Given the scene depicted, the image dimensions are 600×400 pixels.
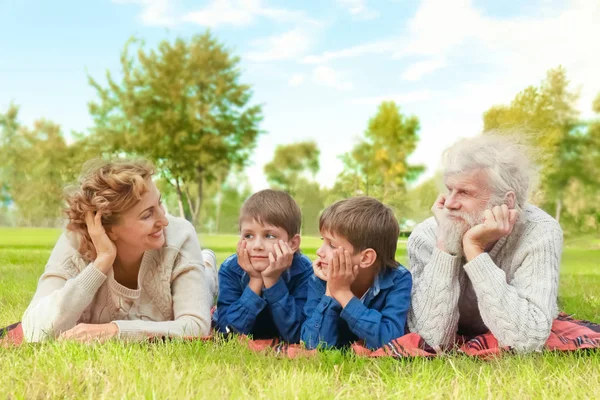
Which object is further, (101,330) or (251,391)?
(101,330)

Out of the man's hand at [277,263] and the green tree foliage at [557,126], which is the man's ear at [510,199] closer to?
the man's hand at [277,263]

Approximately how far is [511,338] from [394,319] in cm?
72

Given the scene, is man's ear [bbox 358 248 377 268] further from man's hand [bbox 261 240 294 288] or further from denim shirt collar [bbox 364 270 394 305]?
man's hand [bbox 261 240 294 288]

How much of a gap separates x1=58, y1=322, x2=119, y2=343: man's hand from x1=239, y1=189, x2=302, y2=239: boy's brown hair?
3.81 feet

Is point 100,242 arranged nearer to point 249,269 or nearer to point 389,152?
point 249,269

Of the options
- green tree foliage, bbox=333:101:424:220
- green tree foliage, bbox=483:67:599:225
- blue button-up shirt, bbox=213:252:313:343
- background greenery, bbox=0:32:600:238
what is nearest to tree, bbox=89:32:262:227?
background greenery, bbox=0:32:600:238

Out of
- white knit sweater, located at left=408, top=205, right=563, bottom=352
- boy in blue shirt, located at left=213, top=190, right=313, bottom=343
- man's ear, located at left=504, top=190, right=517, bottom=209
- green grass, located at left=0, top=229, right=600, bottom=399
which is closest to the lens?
green grass, located at left=0, top=229, right=600, bottom=399

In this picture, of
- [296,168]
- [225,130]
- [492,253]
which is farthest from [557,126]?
[492,253]

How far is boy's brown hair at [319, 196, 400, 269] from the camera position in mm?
4031

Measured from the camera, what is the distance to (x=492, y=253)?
13.6ft

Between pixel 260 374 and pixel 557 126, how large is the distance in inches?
1413

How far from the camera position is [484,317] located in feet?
12.7

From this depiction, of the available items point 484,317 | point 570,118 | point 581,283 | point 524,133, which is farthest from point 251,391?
point 570,118

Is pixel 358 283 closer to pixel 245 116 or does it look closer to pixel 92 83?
pixel 245 116
